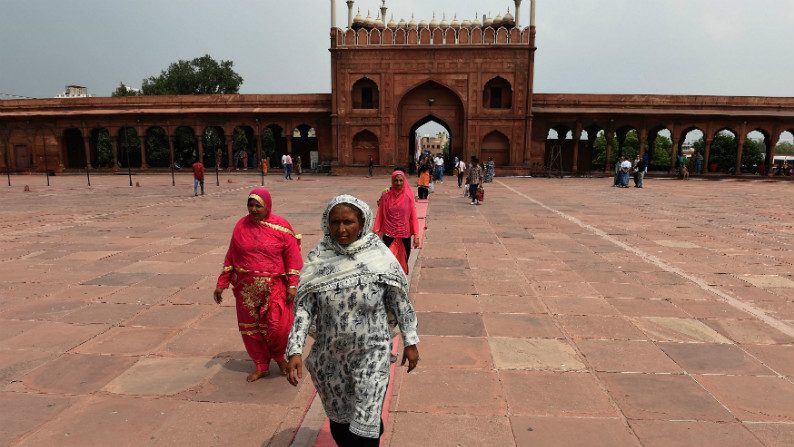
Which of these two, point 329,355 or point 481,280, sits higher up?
point 329,355

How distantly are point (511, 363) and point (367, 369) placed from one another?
1.84 meters

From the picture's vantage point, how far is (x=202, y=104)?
99.0 ft

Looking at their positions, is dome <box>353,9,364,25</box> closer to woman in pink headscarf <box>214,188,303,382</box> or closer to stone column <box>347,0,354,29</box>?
stone column <box>347,0,354,29</box>

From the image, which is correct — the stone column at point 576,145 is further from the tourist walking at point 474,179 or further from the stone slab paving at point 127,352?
the stone slab paving at point 127,352

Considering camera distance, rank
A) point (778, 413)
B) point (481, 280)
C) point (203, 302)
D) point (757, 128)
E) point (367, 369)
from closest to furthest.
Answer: point (367, 369) < point (778, 413) < point (203, 302) < point (481, 280) < point (757, 128)

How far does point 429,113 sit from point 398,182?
2344cm

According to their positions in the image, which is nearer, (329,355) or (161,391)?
(329,355)

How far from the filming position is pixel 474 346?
154 inches

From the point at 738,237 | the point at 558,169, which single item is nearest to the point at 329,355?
the point at 738,237

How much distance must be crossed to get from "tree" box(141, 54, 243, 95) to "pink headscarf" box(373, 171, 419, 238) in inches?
1780

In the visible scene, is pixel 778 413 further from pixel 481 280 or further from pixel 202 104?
pixel 202 104

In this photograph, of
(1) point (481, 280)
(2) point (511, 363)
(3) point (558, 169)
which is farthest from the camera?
(3) point (558, 169)

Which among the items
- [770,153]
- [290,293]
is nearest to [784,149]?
[770,153]

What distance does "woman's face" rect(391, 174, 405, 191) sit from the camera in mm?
5047
